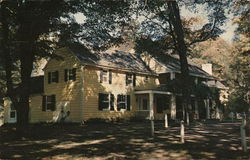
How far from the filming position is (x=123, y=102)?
31453 millimetres

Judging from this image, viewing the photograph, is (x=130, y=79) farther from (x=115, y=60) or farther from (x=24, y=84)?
(x=24, y=84)

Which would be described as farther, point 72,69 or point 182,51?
point 72,69

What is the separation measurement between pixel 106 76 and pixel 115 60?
2847mm

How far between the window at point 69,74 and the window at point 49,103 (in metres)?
2.67

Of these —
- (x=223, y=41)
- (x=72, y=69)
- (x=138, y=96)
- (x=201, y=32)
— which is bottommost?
(x=138, y=96)

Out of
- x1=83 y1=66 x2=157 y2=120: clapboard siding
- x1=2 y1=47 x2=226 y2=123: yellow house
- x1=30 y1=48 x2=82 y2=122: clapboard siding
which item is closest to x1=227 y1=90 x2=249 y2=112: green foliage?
x1=2 y1=47 x2=226 y2=123: yellow house

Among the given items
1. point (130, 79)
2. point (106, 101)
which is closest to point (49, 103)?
point (106, 101)

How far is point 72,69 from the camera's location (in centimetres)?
2922

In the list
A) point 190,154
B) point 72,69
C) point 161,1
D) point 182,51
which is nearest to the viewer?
point 190,154

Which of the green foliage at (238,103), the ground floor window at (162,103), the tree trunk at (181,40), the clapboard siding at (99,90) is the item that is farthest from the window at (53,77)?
the green foliage at (238,103)

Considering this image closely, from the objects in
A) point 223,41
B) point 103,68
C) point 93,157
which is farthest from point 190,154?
point 223,41

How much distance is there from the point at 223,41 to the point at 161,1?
60.2 meters

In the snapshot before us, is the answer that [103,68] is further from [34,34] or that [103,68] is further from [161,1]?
[34,34]

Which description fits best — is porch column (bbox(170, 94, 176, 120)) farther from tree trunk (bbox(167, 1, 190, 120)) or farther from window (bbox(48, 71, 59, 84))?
window (bbox(48, 71, 59, 84))
